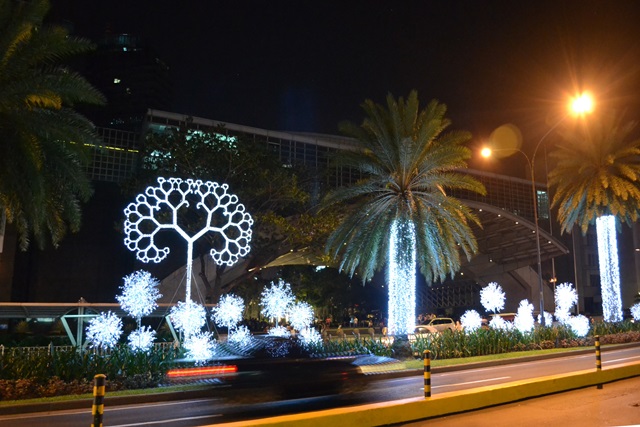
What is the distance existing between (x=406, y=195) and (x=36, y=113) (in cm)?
Result: 1424

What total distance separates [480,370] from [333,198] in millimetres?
9327

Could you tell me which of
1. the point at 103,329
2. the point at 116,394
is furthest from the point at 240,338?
the point at 116,394

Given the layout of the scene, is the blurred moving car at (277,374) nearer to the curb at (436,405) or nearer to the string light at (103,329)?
the curb at (436,405)

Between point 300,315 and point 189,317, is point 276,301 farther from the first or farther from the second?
point 189,317

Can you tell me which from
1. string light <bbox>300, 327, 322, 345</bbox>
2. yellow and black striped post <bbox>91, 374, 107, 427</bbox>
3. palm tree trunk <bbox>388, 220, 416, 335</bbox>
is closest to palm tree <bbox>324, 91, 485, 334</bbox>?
palm tree trunk <bbox>388, 220, 416, 335</bbox>

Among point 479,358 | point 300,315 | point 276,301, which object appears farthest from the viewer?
point 276,301

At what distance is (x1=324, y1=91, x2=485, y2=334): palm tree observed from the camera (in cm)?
2367

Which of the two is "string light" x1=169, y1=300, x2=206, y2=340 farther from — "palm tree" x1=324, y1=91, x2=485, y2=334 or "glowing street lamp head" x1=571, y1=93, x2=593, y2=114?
"glowing street lamp head" x1=571, y1=93, x2=593, y2=114

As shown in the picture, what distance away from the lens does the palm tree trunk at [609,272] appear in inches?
1361

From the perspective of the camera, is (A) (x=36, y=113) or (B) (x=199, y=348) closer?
(A) (x=36, y=113)

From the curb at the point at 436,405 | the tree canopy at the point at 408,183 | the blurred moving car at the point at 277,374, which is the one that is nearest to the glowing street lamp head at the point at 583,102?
the tree canopy at the point at 408,183

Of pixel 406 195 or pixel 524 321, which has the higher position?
pixel 406 195

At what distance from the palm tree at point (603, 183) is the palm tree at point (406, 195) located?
1162 centimetres

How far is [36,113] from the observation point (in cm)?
1556
